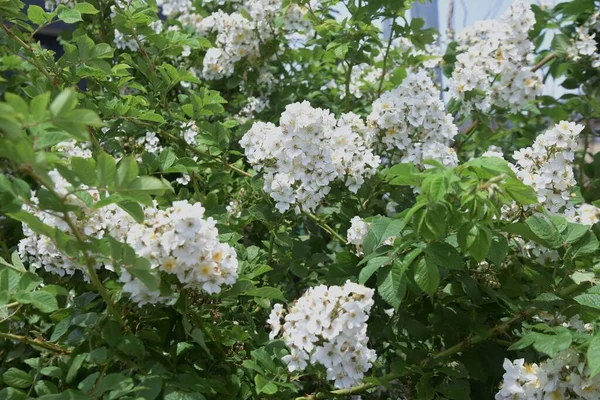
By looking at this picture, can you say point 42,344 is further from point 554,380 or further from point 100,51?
point 554,380

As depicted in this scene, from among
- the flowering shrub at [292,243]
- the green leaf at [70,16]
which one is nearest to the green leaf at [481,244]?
the flowering shrub at [292,243]

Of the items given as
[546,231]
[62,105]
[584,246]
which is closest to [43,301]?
[62,105]

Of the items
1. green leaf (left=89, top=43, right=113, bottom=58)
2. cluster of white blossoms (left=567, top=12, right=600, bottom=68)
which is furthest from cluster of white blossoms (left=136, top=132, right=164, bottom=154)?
cluster of white blossoms (left=567, top=12, right=600, bottom=68)

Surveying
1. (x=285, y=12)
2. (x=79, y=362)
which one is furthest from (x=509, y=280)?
(x=285, y=12)

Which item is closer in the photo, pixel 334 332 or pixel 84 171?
pixel 84 171

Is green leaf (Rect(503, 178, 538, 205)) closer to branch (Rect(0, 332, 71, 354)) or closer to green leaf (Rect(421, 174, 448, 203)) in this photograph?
green leaf (Rect(421, 174, 448, 203))

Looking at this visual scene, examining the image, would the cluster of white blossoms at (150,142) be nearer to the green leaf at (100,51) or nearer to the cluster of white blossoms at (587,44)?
the green leaf at (100,51)

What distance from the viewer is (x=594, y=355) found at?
1.23 m

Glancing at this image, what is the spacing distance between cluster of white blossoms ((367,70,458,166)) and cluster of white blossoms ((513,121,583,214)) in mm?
294

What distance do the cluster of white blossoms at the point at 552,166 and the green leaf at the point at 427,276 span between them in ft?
1.41

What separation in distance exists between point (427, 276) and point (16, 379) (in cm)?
90

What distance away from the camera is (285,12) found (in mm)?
2658

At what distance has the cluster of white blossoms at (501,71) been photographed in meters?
2.40

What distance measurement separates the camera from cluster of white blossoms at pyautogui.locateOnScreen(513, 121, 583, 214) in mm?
1681
